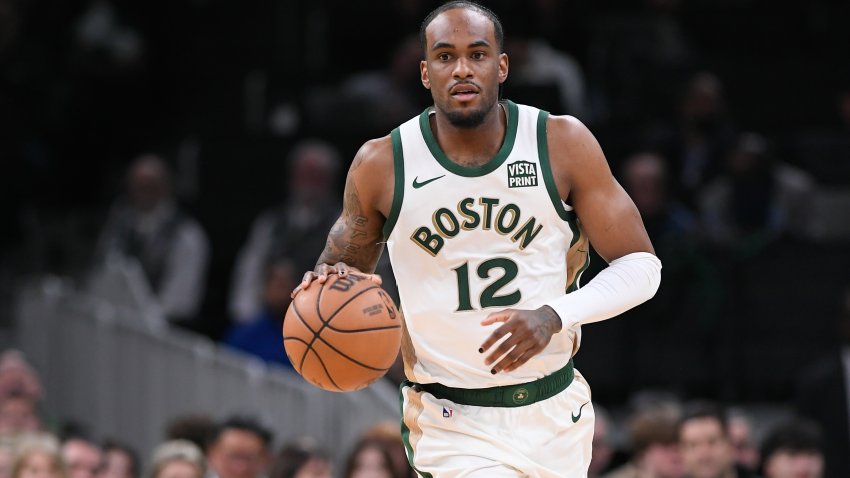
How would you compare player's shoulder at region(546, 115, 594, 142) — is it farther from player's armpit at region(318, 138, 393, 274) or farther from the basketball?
the basketball

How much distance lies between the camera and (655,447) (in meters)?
9.41

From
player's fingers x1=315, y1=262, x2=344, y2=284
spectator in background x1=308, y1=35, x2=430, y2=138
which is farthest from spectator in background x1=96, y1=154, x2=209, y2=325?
player's fingers x1=315, y1=262, x2=344, y2=284

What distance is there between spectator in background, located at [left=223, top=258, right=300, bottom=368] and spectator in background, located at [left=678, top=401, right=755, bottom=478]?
3.44 metres

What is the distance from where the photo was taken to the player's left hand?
5.57 metres

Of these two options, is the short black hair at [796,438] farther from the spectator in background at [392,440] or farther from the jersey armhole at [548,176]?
the jersey armhole at [548,176]

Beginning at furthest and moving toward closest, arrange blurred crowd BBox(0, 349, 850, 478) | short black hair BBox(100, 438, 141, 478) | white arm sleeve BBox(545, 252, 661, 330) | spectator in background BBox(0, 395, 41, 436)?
1. spectator in background BBox(0, 395, 41, 436)
2. short black hair BBox(100, 438, 141, 478)
3. blurred crowd BBox(0, 349, 850, 478)
4. white arm sleeve BBox(545, 252, 661, 330)

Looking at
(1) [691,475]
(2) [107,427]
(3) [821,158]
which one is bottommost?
(2) [107,427]

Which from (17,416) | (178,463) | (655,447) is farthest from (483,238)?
(17,416)

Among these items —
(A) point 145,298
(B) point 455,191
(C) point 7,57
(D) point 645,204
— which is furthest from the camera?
(C) point 7,57

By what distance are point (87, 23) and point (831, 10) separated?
744 cm

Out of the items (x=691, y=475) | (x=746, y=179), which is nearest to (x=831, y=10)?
(x=746, y=179)

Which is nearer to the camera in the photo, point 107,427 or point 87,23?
point 107,427

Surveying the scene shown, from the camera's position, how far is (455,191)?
6.05 meters

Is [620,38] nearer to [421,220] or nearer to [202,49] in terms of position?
[202,49]
